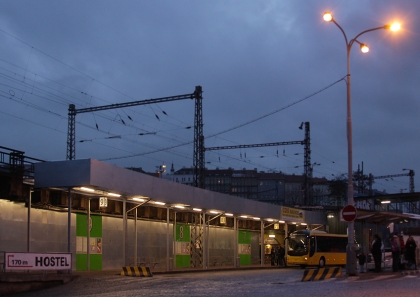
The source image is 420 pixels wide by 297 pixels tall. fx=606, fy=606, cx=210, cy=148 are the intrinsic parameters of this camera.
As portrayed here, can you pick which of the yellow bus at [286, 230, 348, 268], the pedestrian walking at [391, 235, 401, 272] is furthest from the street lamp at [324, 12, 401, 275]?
the yellow bus at [286, 230, 348, 268]

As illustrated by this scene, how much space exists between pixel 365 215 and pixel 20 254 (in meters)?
17.4

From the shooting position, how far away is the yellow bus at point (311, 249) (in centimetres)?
4506

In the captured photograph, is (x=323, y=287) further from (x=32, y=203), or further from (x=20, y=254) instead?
(x=32, y=203)

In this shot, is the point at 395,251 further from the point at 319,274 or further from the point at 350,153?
the point at 319,274

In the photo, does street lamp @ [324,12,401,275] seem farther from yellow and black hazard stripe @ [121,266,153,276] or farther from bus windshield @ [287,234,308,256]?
bus windshield @ [287,234,308,256]

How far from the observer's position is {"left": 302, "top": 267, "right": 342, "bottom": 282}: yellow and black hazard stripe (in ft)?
72.7

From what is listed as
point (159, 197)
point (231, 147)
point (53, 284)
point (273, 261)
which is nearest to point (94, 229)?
point (159, 197)

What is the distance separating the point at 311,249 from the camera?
148ft

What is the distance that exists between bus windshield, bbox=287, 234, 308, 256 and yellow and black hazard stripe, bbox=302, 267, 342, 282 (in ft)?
69.0

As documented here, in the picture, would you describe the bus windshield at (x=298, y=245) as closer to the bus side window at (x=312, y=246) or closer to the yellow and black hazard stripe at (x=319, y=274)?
the bus side window at (x=312, y=246)

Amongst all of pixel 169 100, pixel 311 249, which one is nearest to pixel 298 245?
pixel 311 249

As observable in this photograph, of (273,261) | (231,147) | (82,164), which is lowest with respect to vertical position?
(273,261)

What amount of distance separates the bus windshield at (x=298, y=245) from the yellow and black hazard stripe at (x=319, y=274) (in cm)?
2104

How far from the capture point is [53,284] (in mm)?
22109
